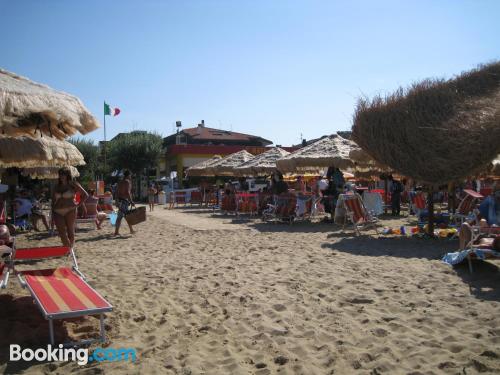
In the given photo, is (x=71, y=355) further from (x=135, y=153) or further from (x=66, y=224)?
(x=135, y=153)

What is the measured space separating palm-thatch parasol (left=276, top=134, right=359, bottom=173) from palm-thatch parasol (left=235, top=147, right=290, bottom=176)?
3.00m

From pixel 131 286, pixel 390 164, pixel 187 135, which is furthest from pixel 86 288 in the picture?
pixel 187 135

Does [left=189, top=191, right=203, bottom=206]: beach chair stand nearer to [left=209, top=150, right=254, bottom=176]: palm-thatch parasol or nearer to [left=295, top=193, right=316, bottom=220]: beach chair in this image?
[left=209, top=150, right=254, bottom=176]: palm-thatch parasol

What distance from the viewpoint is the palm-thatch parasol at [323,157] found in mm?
13027

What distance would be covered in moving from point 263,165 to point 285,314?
1341cm

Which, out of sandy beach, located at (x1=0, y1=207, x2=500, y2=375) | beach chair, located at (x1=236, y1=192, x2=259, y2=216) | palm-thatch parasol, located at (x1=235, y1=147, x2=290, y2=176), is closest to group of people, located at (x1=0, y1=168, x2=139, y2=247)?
sandy beach, located at (x1=0, y1=207, x2=500, y2=375)

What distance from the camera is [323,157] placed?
13102mm

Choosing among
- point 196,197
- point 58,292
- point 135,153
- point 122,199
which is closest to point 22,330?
point 58,292

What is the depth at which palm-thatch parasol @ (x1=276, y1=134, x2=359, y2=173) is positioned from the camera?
513 inches

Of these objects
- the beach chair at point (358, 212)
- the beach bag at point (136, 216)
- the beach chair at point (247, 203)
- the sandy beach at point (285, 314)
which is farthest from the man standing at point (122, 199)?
the beach chair at point (247, 203)

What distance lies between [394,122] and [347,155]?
13.6 ft

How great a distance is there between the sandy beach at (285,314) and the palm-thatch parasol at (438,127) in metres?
2.00

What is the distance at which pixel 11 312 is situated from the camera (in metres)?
4.26

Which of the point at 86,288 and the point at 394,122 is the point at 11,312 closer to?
the point at 86,288
